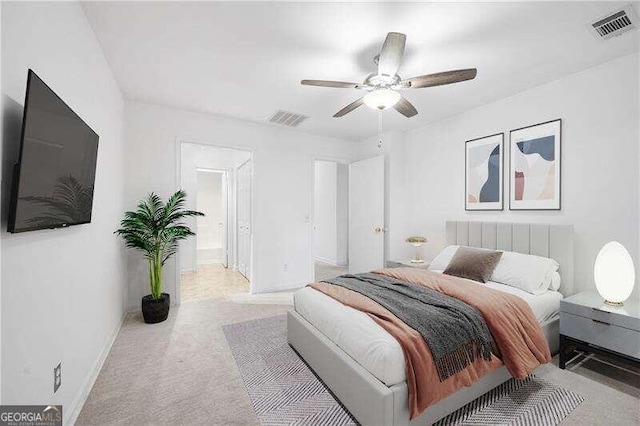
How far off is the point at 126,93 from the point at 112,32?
4.43 ft

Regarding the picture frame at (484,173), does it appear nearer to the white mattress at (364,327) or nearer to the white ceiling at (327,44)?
the white ceiling at (327,44)

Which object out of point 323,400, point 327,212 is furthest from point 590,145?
point 327,212

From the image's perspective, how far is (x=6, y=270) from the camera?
1.16 m

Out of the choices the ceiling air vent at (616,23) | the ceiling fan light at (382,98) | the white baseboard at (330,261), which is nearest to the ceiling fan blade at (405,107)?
the ceiling fan light at (382,98)

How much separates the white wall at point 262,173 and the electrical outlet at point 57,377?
2.21 meters

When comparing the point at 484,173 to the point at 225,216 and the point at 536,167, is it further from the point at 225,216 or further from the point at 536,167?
the point at 225,216

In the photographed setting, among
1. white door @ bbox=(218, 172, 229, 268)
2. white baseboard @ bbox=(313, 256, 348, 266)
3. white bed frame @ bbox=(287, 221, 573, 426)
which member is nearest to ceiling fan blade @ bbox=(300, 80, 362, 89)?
white bed frame @ bbox=(287, 221, 573, 426)

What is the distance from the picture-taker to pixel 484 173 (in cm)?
358

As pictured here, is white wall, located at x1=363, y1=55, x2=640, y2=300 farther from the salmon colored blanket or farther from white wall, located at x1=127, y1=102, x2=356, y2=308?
white wall, located at x1=127, y1=102, x2=356, y2=308

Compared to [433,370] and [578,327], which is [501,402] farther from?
[578,327]

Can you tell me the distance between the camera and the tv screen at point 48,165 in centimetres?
117

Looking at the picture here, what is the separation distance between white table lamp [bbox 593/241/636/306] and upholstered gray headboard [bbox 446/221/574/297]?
1.28ft

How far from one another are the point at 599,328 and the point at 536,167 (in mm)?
1680

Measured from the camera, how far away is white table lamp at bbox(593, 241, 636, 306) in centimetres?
224
